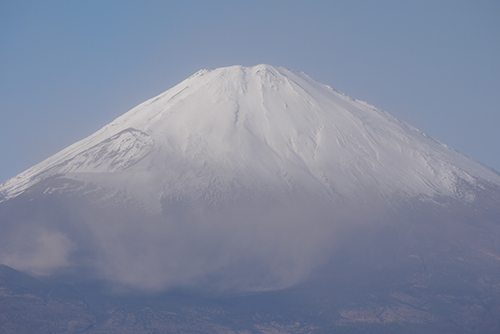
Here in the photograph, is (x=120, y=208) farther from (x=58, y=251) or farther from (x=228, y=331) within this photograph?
(x=228, y=331)

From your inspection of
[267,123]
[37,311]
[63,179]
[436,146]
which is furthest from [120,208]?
[436,146]

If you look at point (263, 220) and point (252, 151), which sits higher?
point (252, 151)

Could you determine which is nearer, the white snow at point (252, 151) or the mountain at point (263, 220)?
the mountain at point (263, 220)

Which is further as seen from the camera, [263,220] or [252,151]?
[252,151]

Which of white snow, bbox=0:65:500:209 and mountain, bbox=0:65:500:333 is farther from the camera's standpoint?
white snow, bbox=0:65:500:209
